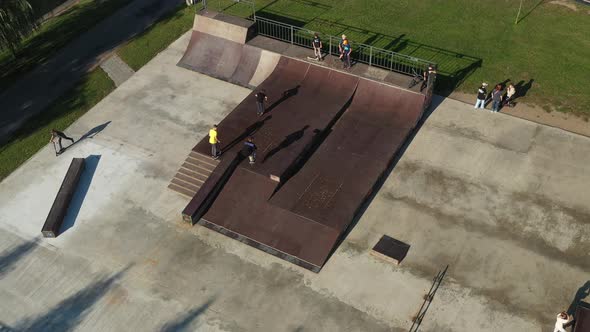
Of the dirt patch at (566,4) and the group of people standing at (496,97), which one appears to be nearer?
the group of people standing at (496,97)

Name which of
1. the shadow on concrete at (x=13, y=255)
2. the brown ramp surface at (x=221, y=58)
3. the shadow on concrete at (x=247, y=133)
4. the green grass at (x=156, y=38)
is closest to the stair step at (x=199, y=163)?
the shadow on concrete at (x=247, y=133)

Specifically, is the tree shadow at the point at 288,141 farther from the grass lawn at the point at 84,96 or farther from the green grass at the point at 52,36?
the green grass at the point at 52,36

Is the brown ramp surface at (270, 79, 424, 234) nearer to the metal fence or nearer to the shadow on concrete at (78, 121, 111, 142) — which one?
the metal fence

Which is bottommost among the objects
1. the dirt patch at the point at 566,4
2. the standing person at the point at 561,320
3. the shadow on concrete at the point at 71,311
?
the shadow on concrete at the point at 71,311

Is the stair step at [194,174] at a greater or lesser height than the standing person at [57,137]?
lesser

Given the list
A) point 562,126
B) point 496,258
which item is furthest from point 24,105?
point 562,126

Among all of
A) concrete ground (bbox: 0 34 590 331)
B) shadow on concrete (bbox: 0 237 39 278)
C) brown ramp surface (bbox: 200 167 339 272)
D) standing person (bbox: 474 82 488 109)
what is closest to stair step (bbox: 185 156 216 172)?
concrete ground (bbox: 0 34 590 331)
